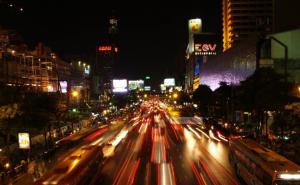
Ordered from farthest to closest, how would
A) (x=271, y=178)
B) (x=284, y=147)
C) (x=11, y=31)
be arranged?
(x=11, y=31)
(x=284, y=147)
(x=271, y=178)

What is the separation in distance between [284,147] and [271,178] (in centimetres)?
2233

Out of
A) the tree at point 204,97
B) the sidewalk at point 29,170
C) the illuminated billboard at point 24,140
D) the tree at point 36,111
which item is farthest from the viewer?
the tree at point 204,97

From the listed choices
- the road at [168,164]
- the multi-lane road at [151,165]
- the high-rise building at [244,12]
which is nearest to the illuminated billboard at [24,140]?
the multi-lane road at [151,165]

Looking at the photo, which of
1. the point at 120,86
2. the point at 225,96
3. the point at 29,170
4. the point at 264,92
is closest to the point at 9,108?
the point at 29,170

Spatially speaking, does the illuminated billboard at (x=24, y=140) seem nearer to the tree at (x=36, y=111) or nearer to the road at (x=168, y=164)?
the tree at (x=36, y=111)

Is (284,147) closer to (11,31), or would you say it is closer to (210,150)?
(210,150)

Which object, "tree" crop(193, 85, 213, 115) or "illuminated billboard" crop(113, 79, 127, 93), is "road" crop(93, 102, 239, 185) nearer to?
"tree" crop(193, 85, 213, 115)

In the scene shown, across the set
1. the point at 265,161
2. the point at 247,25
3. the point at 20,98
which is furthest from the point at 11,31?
the point at 247,25

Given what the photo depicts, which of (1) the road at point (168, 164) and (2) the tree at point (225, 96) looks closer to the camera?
(1) the road at point (168, 164)

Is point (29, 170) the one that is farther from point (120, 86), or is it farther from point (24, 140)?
point (120, 86)

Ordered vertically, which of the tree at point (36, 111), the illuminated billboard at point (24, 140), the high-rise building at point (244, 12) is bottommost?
the illuminated billboard at point (24, 140)

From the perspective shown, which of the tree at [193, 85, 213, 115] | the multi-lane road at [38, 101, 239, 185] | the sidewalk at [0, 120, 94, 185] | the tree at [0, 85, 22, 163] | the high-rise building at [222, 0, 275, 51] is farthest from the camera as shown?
the high-rise building at [222, 0, 275, 51]

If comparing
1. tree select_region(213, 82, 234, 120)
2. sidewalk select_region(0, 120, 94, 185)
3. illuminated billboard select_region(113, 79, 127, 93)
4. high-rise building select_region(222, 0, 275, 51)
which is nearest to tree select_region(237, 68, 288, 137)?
sidewalk select_region(0, 120, 94, 185)

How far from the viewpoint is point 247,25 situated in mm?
158500
